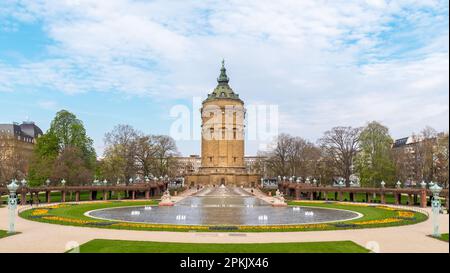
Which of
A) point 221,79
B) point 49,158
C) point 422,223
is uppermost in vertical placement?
point 221,79

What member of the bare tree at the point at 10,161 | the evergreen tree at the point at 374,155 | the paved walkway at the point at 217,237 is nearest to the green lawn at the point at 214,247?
the paved walkway at the point at 217,237

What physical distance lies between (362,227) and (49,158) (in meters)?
55.1

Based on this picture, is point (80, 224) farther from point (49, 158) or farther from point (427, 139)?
point (427, 139)

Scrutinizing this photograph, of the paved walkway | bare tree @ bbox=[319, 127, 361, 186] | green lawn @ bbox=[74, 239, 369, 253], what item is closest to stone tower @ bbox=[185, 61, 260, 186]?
bare tree @ bbox=[319, 127, 361, 186]

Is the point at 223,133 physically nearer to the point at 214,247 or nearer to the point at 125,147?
the point at 125,147

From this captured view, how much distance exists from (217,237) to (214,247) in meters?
3.66

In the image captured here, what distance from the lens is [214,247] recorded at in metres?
21.8

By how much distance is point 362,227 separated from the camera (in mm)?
30016

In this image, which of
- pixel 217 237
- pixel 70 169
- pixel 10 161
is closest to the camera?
pixel 217 237

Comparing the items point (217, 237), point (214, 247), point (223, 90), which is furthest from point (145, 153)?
point (214, 247)

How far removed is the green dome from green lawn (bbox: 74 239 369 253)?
391 feet

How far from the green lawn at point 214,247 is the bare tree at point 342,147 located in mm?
59155

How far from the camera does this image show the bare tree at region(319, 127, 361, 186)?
80.6 meters
